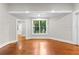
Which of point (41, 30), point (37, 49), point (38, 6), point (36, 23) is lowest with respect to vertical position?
point (37, 49)

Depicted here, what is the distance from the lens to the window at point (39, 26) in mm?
1536

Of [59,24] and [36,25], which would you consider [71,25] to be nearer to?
[59,24]

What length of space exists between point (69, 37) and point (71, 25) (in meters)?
0.20

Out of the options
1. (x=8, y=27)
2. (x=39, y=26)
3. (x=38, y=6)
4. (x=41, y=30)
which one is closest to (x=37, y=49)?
(x=41, y=30)

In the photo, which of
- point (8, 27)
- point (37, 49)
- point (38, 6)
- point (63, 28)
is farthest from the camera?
point (37, 49)

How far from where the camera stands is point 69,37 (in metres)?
1.63

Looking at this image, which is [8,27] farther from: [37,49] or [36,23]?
[37,49]

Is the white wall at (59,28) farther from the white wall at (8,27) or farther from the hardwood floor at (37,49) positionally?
the white wall at (8,27)

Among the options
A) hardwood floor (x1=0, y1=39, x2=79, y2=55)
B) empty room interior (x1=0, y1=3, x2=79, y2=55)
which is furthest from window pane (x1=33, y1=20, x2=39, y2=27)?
hardwood floor (x1=0, y1=39, x2=79, y2=55)

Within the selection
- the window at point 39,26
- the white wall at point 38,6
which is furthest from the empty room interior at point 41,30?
the white wall at point 38,6

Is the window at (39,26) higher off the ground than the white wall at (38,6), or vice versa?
the white wall at (38,6)

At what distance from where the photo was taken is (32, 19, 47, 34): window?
5.04 ft

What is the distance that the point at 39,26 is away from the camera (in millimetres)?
1503
